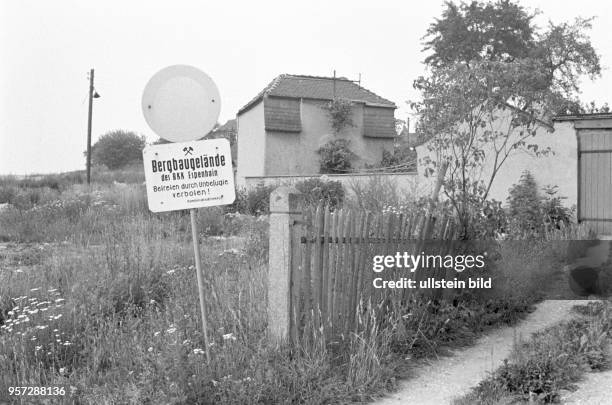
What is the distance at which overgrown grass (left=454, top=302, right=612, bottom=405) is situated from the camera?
4824 millimetres

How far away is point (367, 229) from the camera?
19.3 feet

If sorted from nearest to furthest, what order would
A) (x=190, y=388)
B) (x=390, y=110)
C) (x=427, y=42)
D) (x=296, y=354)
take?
(x=190, y=388) → (x=296, y=354) → (x=390, y=110) → (x=427, y=42)

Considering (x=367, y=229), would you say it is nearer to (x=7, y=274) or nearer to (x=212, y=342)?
(x=212, y=342)

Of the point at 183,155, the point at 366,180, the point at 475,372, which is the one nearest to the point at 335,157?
the point at 366,180

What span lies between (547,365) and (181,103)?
3702 millimetres

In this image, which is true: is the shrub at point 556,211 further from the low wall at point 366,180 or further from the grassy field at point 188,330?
the grassy field at point 188,330

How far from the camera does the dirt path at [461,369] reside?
5.02 m

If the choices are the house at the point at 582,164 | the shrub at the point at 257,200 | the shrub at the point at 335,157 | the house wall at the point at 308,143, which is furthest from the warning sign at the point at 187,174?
the shrub at the point at 335,157

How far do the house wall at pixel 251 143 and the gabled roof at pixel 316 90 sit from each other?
0.48 m

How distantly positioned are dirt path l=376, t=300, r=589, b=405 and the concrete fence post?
106cm

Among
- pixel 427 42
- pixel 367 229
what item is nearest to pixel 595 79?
pixel 427 42

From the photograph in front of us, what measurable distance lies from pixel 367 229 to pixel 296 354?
139 centimetres

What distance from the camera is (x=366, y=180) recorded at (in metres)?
19.3

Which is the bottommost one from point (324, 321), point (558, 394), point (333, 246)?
point (558, 394)
